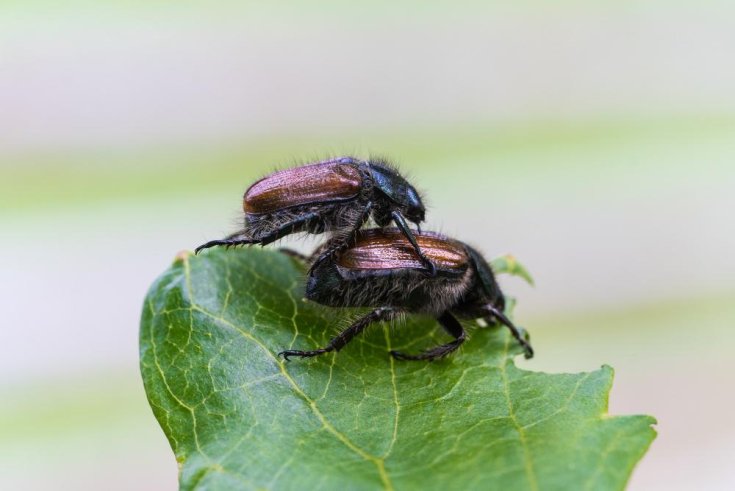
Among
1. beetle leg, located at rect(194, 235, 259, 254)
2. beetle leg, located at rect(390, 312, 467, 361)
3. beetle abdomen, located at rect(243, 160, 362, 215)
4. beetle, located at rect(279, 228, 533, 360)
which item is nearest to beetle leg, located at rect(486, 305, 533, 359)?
beetle, located at rect(279, 228, 533, 360)

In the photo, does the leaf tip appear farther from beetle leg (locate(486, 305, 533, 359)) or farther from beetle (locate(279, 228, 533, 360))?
beetle leg (locate(486, 305, 533, 359))

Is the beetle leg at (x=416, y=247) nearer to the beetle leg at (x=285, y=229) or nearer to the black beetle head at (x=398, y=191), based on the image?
the black beetle head at (x=398, y=191)

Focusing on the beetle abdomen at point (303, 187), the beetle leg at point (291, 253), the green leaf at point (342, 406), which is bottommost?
the green leaf at point (342, 406)

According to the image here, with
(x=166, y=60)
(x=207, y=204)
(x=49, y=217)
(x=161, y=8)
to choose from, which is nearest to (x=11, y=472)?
(x=49, y=217)

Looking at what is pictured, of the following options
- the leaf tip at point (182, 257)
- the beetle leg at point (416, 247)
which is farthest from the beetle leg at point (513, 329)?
the leaf tip at point (182, 257)

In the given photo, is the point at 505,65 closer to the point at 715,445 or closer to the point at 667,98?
the point at 667,98

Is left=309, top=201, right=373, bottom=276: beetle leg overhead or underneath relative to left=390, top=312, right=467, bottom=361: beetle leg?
overhead
